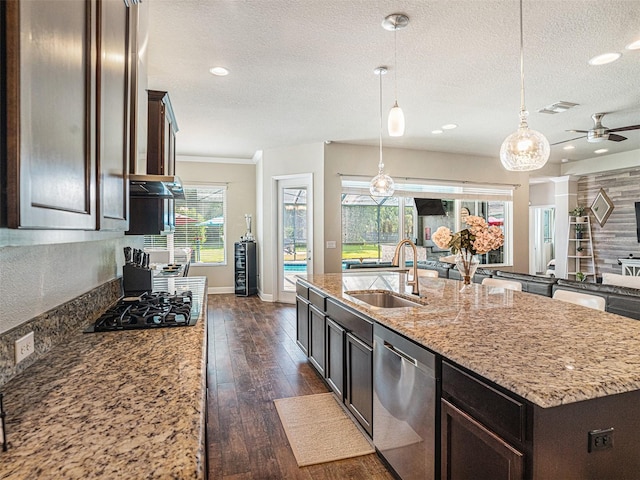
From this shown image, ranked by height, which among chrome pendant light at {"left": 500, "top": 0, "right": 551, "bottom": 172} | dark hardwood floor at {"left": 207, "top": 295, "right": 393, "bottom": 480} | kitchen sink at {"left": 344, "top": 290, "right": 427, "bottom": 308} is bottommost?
dark hardwood floor at {"left": 207, "top": 295, "right": 393, "bottom": 480}

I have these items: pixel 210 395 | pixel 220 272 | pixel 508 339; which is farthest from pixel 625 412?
→ pixel 220 272

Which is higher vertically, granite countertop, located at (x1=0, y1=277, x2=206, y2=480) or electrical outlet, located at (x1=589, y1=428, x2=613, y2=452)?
granite countertop, located at (x1=0, y1=277, x2=206, y2=480)

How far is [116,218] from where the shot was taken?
1336 mm

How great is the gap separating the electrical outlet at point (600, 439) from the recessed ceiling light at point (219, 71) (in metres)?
3.73

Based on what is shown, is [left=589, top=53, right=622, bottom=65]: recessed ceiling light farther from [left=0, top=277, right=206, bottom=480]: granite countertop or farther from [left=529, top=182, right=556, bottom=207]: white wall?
[left=529, top=182, right=556, bottom=207]: white wall

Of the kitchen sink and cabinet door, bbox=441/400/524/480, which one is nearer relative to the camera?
cabinet door, bbox=441/400/524/480

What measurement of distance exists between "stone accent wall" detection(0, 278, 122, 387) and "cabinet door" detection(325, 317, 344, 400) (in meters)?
1.50

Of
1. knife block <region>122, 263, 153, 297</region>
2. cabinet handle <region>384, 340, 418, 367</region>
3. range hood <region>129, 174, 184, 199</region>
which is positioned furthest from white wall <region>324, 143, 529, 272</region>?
cabinet handle <region>384, 340, 418, 367</region>

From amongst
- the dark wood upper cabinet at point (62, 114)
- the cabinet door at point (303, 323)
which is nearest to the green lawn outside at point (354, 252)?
the cabinet door at point (303, 323)

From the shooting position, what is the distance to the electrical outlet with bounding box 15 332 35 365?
1.20 m

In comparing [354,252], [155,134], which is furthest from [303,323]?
[354,252]

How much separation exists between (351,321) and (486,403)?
48.2 inches

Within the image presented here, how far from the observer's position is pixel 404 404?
184cm

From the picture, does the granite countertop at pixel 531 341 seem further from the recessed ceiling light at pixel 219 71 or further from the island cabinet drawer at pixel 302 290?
the recessed ceiling light at pixel 219 71
